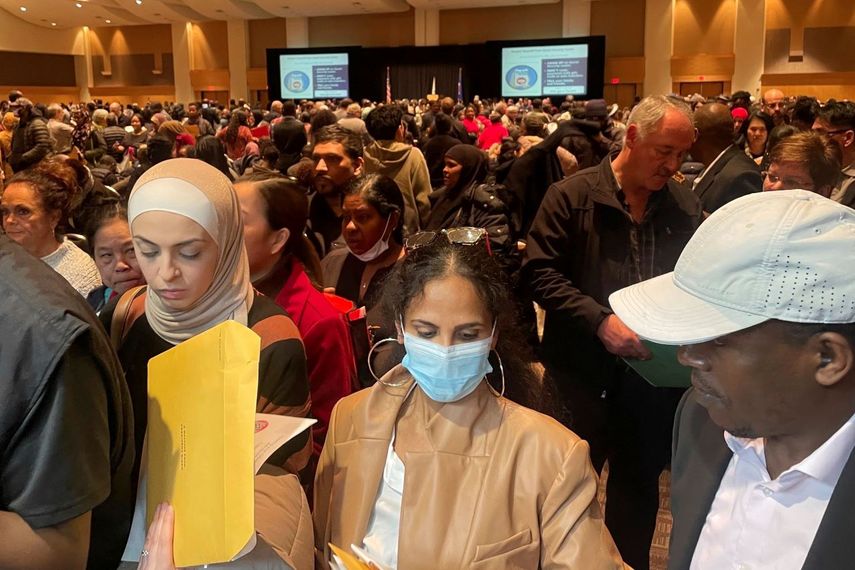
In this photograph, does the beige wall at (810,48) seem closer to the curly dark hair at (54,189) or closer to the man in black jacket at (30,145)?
the man in black jacket at (30,145)

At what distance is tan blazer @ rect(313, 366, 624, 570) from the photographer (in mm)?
1585

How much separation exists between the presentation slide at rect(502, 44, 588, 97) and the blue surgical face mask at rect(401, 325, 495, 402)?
24098 mm

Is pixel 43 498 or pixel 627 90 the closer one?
pixel 43 498

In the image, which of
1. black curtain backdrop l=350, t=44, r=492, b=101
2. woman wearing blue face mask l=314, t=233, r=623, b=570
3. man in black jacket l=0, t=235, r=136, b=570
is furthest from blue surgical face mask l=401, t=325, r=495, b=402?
black curtain backdrop l=350, t=44, r=492, b=101

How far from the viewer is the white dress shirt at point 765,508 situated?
1.18m

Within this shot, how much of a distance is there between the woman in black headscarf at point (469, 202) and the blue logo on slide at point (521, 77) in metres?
21.2

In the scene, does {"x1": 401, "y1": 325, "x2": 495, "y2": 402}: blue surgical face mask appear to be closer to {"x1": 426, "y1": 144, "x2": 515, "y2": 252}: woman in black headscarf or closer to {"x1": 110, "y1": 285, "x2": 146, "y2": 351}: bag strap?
{"x1": 110, "y1": 285, "x2": 146, "y2": 351}: bag strap

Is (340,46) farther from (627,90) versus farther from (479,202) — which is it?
(479,202)

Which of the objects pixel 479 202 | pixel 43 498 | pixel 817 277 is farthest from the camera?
pixel 479 202

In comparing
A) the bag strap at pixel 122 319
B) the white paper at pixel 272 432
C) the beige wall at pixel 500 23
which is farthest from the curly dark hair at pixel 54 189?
the beige wall at pixel 500 23

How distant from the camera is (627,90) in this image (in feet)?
82.3

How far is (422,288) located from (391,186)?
5.21 feet

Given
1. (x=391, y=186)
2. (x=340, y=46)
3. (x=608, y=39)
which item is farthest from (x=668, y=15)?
(x=391, y=186)

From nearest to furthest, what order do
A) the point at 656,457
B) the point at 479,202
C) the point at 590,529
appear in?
the point at 590,529 → the point at 656,457 → the point at 479,202
